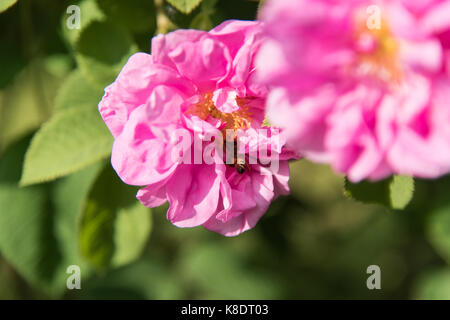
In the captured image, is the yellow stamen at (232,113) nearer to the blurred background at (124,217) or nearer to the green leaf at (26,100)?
the blurred background at (124,217)

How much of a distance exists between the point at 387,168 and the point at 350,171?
6 centimetres

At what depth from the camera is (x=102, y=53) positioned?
127 centimetres

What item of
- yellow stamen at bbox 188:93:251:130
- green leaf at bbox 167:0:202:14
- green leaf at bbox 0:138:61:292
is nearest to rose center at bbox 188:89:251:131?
yellow stamen at bbox 188:93:251:130

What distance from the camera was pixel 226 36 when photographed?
100cm

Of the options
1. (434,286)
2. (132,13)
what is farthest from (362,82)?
(434,286)

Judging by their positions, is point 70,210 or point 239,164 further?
point 70,210

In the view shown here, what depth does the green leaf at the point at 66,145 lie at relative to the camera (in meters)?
1.27

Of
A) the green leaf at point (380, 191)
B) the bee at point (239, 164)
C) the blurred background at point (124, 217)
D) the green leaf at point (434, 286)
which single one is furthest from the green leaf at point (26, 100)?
the green leaf at point (434, 286)

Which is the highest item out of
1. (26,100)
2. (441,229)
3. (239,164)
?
(239,164)

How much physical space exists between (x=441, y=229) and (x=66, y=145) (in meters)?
1.16

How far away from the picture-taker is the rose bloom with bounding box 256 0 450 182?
812 millimetres

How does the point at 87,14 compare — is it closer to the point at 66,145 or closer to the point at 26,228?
the point at 66,145

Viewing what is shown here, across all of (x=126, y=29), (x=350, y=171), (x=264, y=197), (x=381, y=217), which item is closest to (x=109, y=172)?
(x=126, y=29)

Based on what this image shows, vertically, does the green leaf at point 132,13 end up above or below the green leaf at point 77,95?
above
